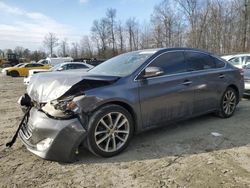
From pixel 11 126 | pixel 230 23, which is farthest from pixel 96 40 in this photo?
pixel 11 126

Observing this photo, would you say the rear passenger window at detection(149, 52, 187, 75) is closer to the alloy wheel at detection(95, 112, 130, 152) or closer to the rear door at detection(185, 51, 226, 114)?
the rear door at detection(185, 51, 226, 114)

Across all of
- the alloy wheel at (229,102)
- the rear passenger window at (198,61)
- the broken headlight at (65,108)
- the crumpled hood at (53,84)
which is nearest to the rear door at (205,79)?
the rear passenger window at (198,61)

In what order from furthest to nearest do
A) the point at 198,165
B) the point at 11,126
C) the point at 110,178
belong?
the point at 11,126 → the point at 198,165 → the point at 110,178

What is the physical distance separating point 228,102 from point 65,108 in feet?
12.7

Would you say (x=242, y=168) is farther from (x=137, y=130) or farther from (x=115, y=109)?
(x=115, y=109)

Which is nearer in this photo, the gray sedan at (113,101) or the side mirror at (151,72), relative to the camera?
the gray sedan at (113,101)

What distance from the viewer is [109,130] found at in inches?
158

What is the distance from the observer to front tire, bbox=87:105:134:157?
381 cm

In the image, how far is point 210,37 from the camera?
42344mm

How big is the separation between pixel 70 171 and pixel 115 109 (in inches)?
41.5

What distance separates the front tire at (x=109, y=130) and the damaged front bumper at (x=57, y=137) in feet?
0.67

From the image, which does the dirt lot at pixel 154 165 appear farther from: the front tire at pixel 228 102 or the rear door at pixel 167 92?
the front tire at pixel 228 102

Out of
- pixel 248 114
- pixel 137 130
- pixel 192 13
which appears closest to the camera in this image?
pixel 137 130

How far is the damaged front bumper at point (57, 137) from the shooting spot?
3600 mm
